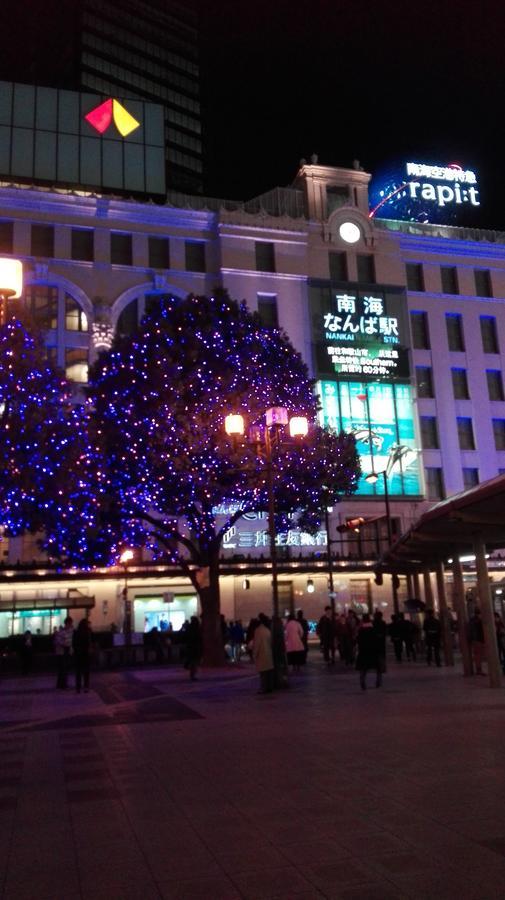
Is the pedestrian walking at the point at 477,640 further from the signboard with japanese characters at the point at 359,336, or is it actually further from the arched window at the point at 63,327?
the arched window at the point at 63,327

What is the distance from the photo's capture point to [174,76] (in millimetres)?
96500

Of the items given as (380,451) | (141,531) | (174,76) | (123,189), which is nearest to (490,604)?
(141,531)

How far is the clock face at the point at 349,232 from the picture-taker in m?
50.0

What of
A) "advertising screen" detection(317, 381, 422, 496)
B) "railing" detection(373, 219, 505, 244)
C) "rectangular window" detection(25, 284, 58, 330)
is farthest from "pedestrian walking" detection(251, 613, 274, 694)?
"railing" detection(373, 219, 505, 244)

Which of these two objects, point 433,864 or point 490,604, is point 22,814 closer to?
point 433,864

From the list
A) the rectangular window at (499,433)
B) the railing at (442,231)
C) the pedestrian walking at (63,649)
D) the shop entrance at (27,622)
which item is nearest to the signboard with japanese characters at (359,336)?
the railing at (442,231)

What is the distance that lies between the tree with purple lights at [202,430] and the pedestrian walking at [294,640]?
4963 mm

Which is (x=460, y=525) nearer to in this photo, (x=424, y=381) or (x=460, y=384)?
(x=424, y=381)

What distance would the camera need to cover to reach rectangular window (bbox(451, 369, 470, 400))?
164ft

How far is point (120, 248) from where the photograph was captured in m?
45.6

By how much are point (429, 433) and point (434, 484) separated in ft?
10.8

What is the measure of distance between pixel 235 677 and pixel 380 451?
2456 cm

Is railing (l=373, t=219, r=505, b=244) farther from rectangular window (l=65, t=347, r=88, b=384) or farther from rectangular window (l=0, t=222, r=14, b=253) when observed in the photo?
rectangular window (l=0, t=222, r=14, b=253)

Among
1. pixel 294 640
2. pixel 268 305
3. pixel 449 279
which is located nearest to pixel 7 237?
pixel 268 305
